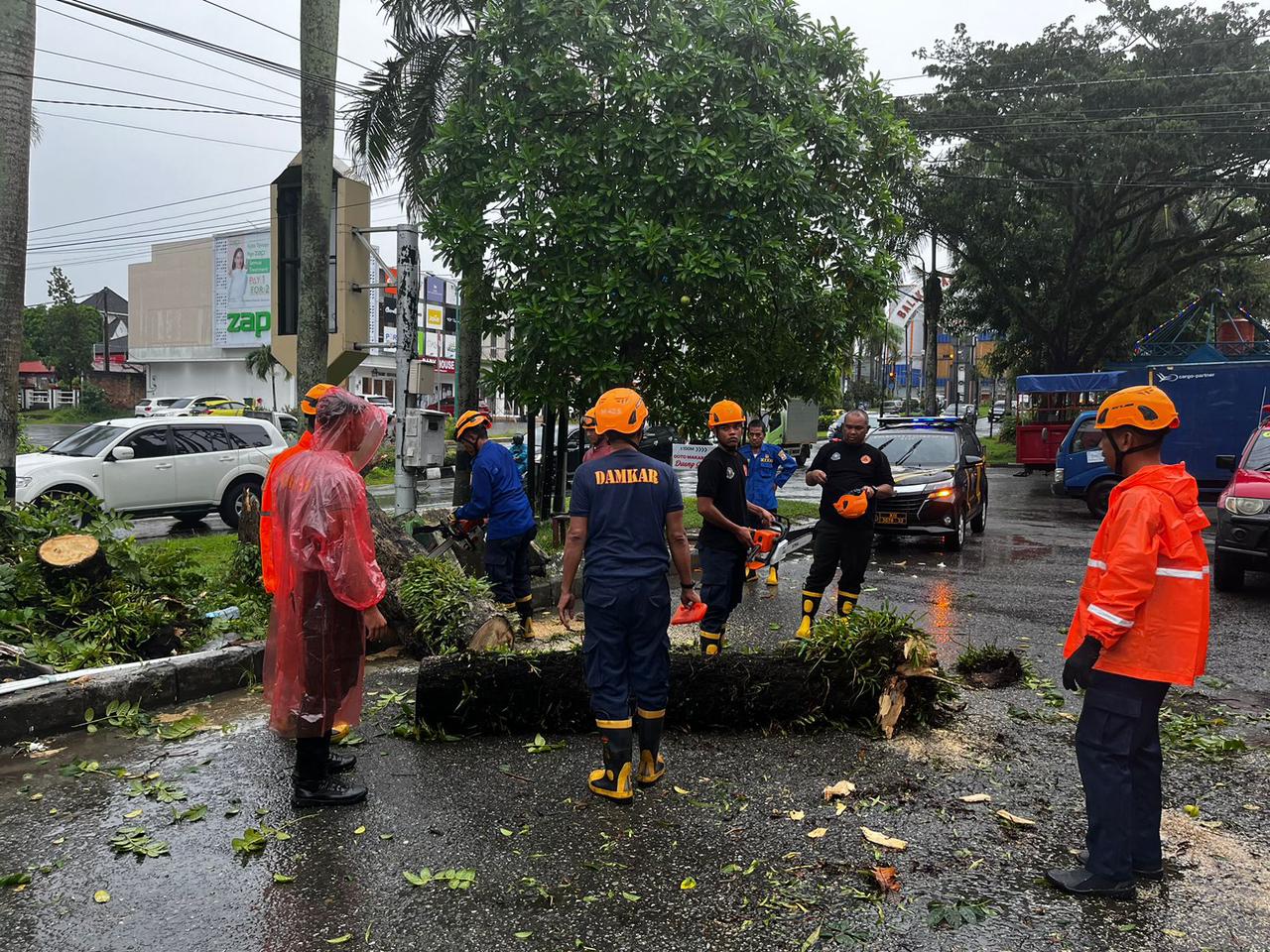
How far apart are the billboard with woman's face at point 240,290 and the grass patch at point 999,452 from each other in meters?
42.9

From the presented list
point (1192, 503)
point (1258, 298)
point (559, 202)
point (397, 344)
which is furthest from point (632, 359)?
point (1258, 298)

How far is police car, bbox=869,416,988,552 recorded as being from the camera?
41.8 feet

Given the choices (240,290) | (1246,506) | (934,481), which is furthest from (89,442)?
(240,290)

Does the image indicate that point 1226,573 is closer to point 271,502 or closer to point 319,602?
point 319,602

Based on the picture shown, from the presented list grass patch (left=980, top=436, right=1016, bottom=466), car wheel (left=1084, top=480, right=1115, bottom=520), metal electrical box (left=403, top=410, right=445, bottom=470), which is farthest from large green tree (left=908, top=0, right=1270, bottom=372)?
metal electrical box (left=403, top=410, right=445, bottom=470)

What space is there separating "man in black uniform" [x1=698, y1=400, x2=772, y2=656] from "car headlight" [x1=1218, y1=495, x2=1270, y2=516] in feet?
18.9

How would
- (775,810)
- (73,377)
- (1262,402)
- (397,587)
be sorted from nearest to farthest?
1. (775,810)
2. (397,587)
3. (1262,402)
4. (73,377)

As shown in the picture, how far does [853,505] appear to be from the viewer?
7.32 meters

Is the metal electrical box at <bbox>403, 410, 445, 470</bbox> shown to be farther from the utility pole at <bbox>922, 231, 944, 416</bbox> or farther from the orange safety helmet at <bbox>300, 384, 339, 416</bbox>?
the utility pole at <bbox>922, 231, 944, 416</bbox>

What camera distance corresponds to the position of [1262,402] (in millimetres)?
18688

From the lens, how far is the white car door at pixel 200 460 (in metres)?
14.0

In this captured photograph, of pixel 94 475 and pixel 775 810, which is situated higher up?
pixel 94 475

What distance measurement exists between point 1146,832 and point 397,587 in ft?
17.2

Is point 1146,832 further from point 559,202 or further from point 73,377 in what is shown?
point 73,377
